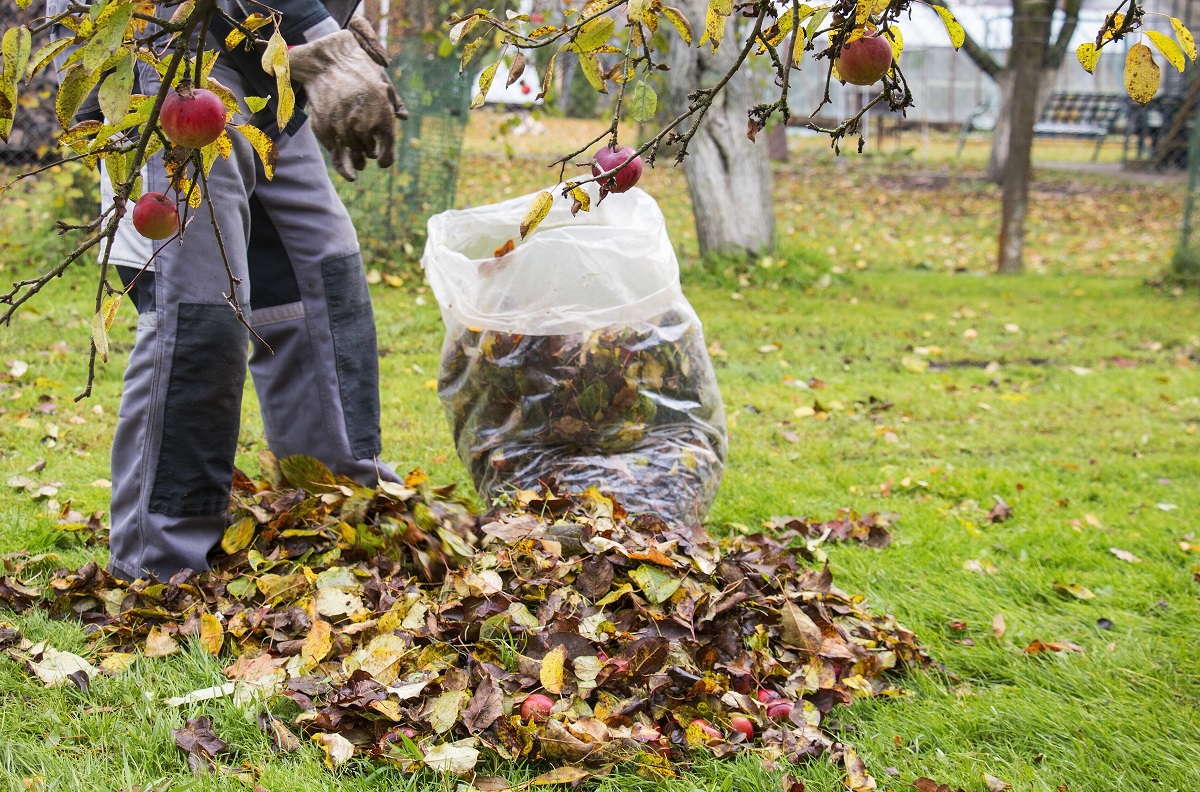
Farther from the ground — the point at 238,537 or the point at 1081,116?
the point at 238,537

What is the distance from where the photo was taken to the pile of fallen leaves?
1.84 m

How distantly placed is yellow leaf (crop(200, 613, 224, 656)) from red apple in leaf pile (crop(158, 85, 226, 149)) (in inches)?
49.7

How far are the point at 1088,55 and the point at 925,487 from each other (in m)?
2.57

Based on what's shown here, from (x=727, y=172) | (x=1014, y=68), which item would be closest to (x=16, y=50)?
(x=727, y=172)

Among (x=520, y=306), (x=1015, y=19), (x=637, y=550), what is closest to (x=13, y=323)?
(x=520, y=306)

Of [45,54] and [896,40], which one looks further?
[896,40]

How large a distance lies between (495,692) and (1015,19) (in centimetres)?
759

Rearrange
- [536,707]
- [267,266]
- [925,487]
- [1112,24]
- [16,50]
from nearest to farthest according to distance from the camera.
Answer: [16,50]
[1112,24]
[536,707]
[267,266]
[925,487]

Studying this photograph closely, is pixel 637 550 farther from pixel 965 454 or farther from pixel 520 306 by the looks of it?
pixel 965 454

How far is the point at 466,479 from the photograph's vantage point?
338 centimetres

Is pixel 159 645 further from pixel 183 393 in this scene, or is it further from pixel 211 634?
pixel 183 393

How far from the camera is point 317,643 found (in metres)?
2.04

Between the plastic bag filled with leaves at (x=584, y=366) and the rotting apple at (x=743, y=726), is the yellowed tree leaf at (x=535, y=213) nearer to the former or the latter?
the rotting apple at (x=743, y=726)

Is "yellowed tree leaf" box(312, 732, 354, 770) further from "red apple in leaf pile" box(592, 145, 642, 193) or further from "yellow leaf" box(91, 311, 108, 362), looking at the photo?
"red apple in leaf pile" box(592, 145, 642, 193)
